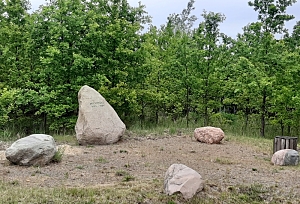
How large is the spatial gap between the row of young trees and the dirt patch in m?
3.28

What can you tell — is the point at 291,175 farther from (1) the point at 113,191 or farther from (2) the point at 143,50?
(2) the point at 143,50

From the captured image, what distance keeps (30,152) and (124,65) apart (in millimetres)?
6594

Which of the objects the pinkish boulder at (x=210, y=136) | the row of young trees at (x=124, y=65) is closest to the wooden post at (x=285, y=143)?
the pinkish boulder at (x=210, y=136)

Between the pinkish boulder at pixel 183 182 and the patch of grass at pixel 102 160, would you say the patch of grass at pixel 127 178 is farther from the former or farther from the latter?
the patch of grass at pixel 102 160

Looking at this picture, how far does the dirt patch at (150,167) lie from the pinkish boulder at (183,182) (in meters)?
0.45

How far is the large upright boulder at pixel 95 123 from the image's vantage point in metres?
9.38

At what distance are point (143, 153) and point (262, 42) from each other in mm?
6802

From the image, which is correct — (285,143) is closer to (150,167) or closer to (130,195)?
(150,167)

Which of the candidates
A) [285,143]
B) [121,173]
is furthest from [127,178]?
[285,143]

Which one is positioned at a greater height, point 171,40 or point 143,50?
point 171,40

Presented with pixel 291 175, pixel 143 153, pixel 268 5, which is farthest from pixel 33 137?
pixel 268 5

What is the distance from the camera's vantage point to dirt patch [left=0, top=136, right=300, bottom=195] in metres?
6.00

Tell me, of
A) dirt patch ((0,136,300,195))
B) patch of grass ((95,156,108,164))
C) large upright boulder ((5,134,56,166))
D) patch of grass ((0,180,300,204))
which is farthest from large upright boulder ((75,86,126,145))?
patch of grass ((0,180,300,204))

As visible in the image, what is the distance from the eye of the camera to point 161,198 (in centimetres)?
519
